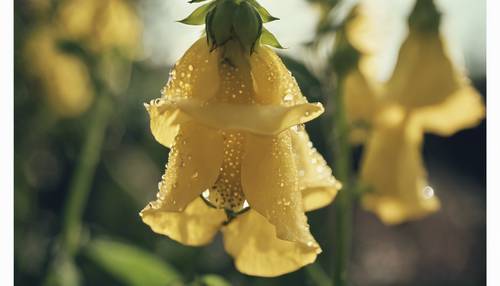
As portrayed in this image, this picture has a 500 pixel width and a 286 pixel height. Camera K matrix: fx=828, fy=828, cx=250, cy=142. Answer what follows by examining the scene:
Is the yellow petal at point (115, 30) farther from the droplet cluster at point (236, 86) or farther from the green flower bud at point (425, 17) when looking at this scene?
the droplet cluster at point (236, 86)

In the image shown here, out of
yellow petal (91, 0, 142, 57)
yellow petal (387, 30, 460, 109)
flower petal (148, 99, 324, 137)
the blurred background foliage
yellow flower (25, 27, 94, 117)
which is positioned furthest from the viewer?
yellow flower (25, 27, 94, 117)

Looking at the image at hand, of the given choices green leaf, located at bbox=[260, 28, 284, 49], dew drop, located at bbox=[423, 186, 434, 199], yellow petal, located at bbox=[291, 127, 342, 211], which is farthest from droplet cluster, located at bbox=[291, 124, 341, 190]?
dew drop, located at bbox=[423, 186, 434, 199]

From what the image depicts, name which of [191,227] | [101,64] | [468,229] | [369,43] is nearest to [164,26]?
[101,64]

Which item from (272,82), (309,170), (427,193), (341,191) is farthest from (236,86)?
(427,193)

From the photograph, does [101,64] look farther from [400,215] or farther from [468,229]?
[468,229]

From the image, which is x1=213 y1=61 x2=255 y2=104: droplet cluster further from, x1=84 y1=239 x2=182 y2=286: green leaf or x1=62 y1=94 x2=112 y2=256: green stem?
x1=62 y1=94 x2=112 y2=256: green stem

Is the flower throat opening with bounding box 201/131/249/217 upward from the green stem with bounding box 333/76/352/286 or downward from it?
upward
